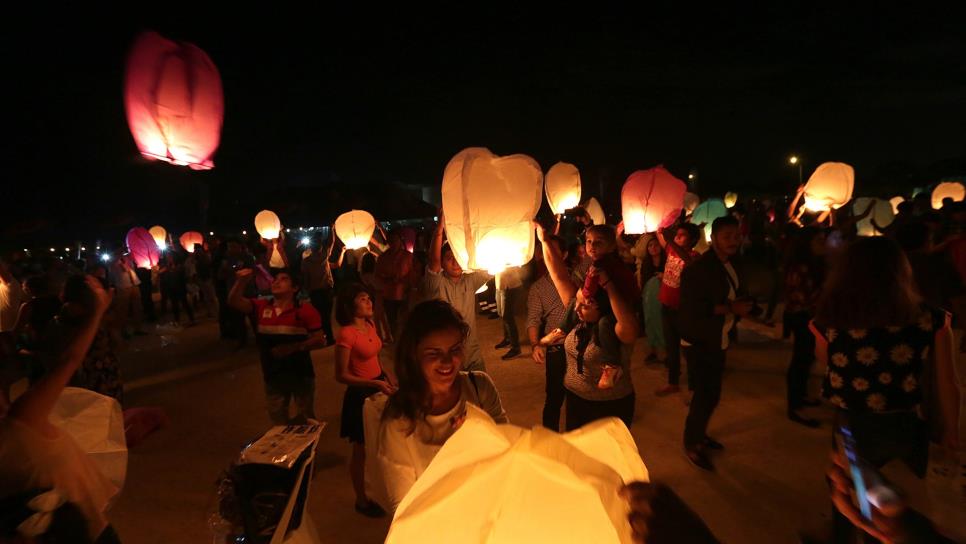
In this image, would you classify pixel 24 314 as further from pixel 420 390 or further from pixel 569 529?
pixel 569 529

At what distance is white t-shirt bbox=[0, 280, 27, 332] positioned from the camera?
16.7 feet

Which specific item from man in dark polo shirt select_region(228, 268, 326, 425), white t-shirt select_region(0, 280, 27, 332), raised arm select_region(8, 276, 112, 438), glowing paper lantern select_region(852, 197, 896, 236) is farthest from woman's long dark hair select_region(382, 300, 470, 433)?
glowing paper lantern select_region(852, 197, 896, 236)

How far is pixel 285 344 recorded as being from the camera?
12.8 feet

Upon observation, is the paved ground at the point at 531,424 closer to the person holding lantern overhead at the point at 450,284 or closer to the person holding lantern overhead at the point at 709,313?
the person holding lantern overhead at the point at 709,313

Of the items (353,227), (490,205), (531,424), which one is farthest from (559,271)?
(353,227)

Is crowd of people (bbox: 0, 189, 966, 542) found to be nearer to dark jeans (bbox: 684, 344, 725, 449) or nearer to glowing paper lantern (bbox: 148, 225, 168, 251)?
dark jeans (bbox: 684, 344, 725, 449)

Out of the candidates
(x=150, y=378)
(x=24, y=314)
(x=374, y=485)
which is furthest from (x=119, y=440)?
(x=150, y=378)

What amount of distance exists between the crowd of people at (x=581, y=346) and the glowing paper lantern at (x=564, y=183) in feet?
2.15

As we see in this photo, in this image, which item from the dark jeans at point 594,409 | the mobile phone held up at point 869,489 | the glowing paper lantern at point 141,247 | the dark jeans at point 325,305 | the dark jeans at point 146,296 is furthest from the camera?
the dark jeans at point 146,296

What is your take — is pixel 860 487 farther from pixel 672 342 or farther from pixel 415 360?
pixel 672 342

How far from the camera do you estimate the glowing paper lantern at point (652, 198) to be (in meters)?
4.60

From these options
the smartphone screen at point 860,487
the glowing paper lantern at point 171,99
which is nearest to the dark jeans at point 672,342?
the smartphone screen at point 860,487

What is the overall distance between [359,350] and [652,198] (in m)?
3.08

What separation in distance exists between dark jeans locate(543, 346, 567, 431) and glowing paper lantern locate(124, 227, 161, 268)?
10066mm
